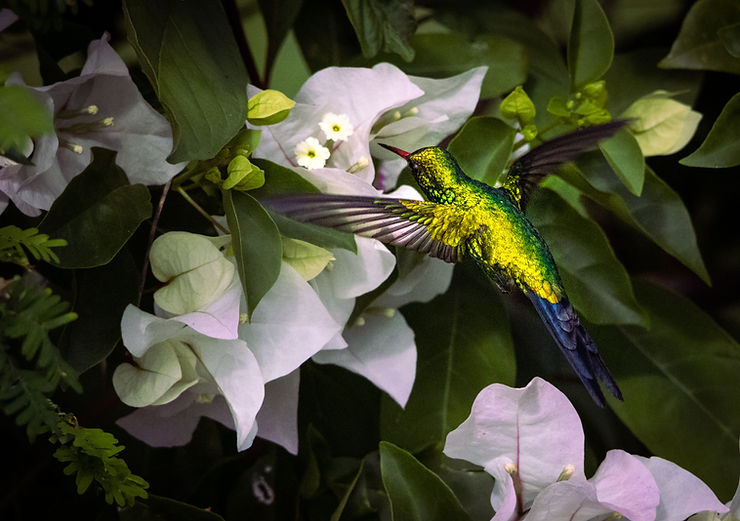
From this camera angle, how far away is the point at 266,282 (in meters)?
0.41

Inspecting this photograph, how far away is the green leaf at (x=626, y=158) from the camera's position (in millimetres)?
520

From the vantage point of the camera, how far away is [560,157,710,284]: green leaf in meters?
0.56

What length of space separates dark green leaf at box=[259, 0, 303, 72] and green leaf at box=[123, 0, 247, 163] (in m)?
0.15

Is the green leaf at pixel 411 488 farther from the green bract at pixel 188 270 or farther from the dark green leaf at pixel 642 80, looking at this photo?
the dark green leaf at pixel 642 80

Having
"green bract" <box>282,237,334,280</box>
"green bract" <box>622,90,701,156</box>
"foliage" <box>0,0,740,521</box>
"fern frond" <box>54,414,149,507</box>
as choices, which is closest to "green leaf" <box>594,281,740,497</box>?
"foliage" <box>0,0,740,521</box>

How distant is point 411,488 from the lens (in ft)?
1.47

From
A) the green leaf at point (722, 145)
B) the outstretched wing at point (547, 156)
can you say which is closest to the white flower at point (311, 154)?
the outstretched wing at point (547, 156)

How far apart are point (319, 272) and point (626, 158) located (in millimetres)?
216

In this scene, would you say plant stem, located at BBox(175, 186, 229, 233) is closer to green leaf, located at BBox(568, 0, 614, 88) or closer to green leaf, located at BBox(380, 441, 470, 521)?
green leaf, located at BBox(380, 441, 470, 521)

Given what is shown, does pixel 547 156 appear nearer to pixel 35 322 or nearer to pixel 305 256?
pixel 305 256

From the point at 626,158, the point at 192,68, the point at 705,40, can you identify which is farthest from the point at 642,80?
the point at 192,68

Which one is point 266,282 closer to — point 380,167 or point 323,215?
point 323,215

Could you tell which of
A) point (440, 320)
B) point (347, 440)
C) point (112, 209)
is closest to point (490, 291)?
point (440, 320)

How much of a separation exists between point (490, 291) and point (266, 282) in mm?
222
